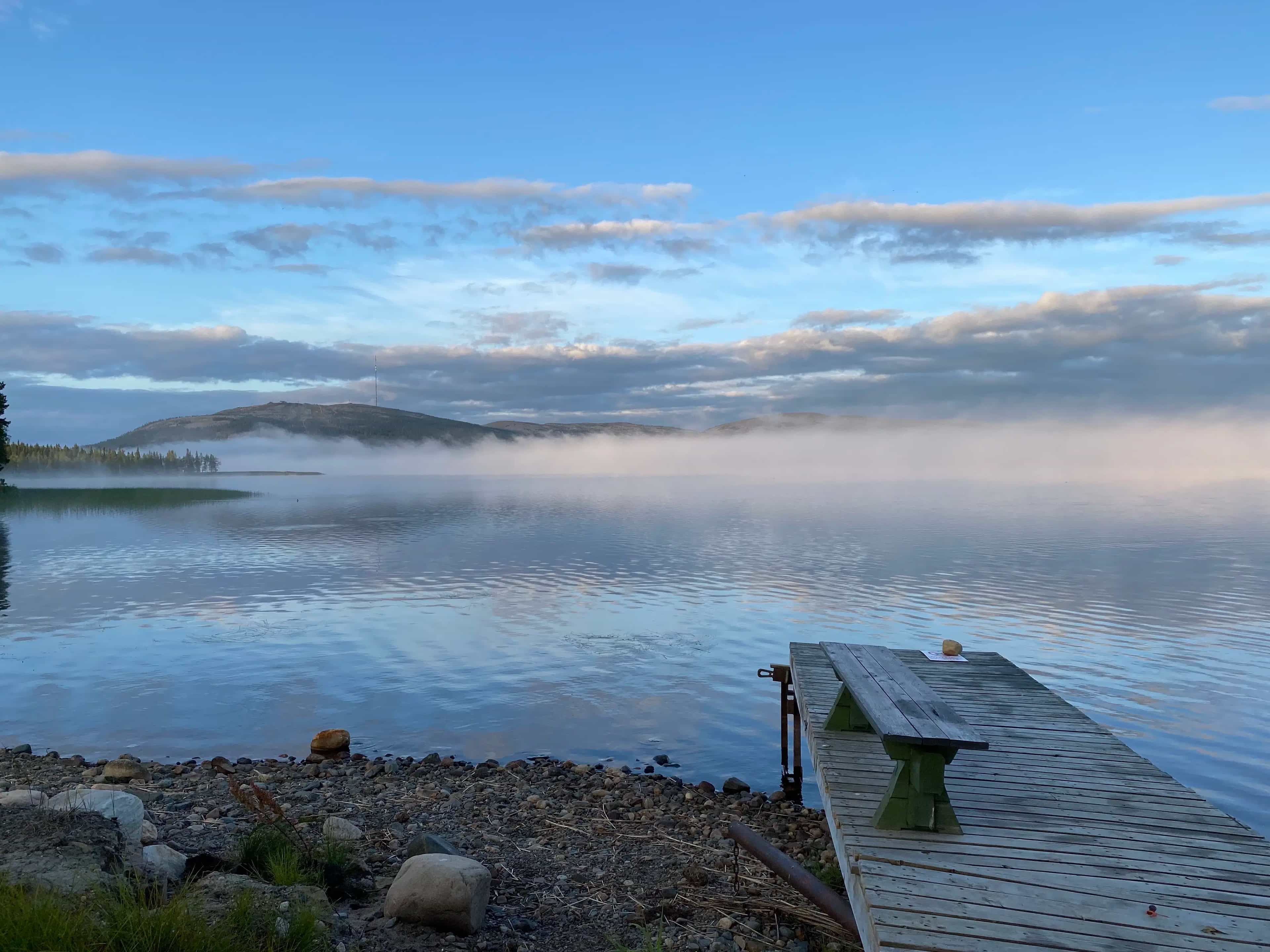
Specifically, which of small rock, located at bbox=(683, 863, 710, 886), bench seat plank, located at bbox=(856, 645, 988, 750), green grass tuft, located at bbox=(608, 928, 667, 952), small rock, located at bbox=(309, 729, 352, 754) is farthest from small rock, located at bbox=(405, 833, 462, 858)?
small rock, located at bbox=(309, 729, 352, 754)

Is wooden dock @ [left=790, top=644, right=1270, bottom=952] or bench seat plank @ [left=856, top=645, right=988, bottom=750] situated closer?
wooden dock @ [left=790, top=644, right=1270, bottom=952]

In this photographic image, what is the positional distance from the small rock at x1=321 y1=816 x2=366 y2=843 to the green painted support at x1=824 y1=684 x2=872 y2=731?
5.38 meters

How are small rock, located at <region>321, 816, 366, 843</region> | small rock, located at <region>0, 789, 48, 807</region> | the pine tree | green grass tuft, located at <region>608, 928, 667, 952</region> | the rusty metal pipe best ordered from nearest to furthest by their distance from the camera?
green grass tuft, located at <region>608, 928, 667, 952</region>, the rusty metal pipe, small rock, located at <region>0, 789, 48, 807</region>, small rock, located at <region>321, 816, 366, 843</region>, the pine tree

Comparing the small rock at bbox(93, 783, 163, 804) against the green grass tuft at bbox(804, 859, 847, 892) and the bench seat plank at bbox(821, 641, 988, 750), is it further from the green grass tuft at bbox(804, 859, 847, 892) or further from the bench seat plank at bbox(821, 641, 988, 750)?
the bench seat plank at bbox(821, 641, 988, 750)

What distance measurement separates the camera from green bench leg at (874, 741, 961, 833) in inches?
285

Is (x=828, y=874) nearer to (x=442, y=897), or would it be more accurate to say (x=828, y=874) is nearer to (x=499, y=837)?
(x=499, y=837)

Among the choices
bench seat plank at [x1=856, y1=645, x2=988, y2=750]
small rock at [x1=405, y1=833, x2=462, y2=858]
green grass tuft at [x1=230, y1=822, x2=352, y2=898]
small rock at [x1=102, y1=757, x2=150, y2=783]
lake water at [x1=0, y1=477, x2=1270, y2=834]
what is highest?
bench seat plank at [x1=856, y1=645, x2=988, y2=750]

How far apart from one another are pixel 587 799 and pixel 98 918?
716 centimetres

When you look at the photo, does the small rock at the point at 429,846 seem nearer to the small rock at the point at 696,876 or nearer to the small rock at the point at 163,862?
the small rock at the point at 163,862

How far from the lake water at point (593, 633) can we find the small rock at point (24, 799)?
667 cm

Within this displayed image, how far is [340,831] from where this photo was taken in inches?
365

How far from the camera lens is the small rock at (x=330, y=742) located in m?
14.7

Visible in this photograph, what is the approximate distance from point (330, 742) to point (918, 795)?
34.6 ft

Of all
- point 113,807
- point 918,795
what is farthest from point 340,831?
point 918,795
